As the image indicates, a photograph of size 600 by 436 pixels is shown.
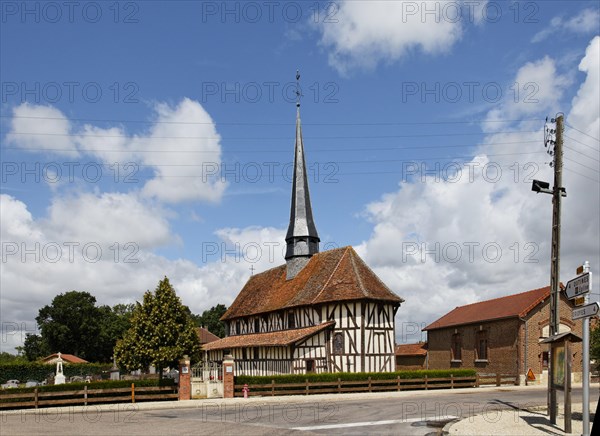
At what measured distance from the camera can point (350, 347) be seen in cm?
3778

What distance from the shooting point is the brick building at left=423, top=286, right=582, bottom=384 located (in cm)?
3947

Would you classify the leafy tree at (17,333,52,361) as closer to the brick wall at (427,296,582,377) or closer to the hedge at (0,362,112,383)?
the hedge at (0,362,112,383)

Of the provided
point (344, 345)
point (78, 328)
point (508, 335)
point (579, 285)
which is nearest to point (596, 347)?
point (579, 285)

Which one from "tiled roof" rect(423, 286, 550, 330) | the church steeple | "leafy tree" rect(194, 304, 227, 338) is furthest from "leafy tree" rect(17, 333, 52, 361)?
"tiled roof" rect(423, 286, 550, 330)

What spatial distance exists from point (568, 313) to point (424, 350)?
15470mm

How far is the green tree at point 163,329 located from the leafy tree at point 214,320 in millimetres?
64809

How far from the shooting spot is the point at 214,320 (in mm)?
102312

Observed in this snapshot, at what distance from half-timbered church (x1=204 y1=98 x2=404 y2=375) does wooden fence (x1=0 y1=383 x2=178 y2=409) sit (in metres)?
11.2

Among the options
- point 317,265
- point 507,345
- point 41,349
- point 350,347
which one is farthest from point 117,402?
point 41,349

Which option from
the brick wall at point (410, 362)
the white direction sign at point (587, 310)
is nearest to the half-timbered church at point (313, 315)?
the brick wall at point (410, 362)

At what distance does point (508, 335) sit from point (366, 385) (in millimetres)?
13293

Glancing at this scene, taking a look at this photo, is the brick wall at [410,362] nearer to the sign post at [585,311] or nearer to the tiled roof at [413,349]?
the tiled roof at [413,349]

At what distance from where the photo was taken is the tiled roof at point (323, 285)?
39375 millimetres

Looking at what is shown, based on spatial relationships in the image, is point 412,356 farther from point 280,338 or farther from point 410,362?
point 280,338
